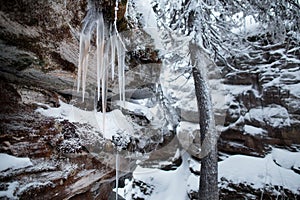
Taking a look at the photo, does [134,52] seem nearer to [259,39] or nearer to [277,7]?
[277,7]

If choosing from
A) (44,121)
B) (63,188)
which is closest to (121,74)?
(44,121)

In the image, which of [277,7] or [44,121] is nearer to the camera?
[44,121]

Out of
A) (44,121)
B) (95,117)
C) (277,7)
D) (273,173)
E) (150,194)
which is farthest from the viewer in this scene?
(150,194)

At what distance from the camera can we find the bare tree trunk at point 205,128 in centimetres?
358

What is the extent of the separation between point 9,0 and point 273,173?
6.02 metres

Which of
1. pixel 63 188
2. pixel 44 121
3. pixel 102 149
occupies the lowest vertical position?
pixel 63 188

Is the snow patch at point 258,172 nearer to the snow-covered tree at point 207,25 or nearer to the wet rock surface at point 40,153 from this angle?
the snow-covered tree at point 207,25

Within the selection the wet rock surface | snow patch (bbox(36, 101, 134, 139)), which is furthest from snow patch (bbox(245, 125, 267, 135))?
the wet rock surface

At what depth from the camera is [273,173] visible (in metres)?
4.90

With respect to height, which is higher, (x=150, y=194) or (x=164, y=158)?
(x=164, y=158)

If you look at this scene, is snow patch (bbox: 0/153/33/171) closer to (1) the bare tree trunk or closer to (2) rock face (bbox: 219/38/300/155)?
(1) the bare tree trunk

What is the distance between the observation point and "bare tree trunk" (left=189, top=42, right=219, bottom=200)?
3576mm

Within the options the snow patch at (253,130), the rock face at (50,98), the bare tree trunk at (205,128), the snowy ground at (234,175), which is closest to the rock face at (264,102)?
the snow patch at (253,130)

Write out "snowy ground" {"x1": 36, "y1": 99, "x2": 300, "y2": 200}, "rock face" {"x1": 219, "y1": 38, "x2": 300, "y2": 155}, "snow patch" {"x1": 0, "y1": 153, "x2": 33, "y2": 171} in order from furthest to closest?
"rock face" {"x1": 219, "y1": 38, "x2": 300, "y2": 155} < "snowy ground" {"x1": 36, "y1": 99, "x2": 300, "y2": 200} < "snow patch" {"x1": 0, "y1": 153, "x2": 33, "y2": 171}
